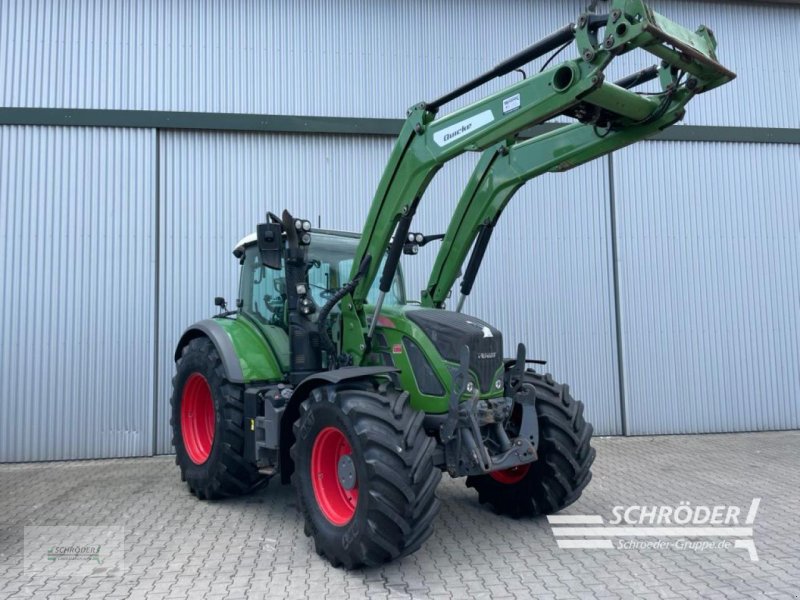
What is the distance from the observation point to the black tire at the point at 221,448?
5117mm

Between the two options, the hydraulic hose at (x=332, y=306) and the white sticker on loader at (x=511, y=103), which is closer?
the white sticker on loader at (x=511, y=103)

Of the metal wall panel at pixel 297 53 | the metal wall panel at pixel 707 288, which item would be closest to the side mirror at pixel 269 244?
the metal wall panel at pixel 297 53

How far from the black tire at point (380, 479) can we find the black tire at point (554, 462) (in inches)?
48.7

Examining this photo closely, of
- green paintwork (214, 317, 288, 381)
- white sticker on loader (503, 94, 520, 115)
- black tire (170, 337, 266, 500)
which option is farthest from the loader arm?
black tire (170, 337, 266, 500)

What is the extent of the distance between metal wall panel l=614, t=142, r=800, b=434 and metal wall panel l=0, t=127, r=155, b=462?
6.89 m

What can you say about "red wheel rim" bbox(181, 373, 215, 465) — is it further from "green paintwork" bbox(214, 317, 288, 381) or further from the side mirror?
the side mirror

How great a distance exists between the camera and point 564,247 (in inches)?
337

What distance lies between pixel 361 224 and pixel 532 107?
189 inches

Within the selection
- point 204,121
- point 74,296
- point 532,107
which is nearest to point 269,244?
point 532,107

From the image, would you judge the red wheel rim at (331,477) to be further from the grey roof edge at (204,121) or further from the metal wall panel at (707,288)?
the metal wall panel at (707,288)

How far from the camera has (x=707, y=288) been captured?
28.8 feet

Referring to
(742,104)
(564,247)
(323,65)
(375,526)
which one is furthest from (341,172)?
(742,104)

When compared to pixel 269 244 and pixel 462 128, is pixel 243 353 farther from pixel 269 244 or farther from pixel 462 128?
pixel 462 128

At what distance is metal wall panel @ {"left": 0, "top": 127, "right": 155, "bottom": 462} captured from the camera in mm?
7340
